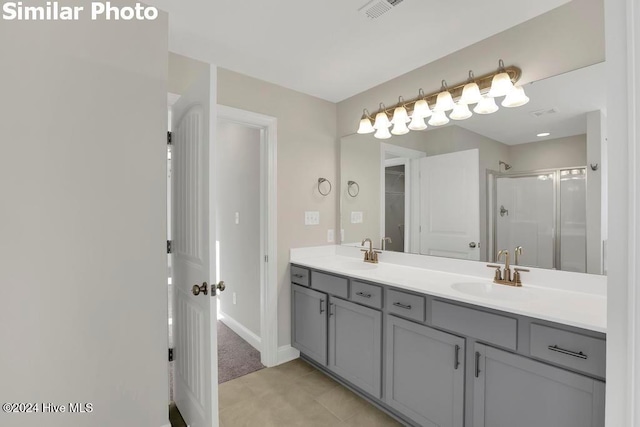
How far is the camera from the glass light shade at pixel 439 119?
7.08ft

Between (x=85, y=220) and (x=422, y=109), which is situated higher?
(x=422, y=109)

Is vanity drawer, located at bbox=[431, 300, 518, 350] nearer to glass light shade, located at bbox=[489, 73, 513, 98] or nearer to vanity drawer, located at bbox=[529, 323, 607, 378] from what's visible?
vanity drawer, located at bbox=[529, 323, 607, 378]

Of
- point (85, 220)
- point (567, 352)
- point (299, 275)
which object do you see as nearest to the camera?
point (567, 352)

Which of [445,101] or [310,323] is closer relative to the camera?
[445,101]

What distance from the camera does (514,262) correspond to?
182 cm

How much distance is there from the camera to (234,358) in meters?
2.67

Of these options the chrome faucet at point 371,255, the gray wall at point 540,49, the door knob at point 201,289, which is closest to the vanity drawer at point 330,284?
the chrome faucet at point 371,255

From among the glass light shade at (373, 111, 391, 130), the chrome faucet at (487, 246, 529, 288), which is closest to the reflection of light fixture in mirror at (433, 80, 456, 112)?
the glass light shade at (373, 111, 391, 130)

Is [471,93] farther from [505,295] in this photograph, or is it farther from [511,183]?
[505,295]

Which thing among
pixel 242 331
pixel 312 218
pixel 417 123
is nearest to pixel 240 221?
pixel 312 218

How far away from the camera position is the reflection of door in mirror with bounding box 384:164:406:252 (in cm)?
247

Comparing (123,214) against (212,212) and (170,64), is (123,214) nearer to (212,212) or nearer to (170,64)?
(212,212)

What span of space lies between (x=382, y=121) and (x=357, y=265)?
1226mm

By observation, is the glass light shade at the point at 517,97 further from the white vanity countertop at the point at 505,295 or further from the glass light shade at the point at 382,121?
the white vanity countertop at the point at 505,295
